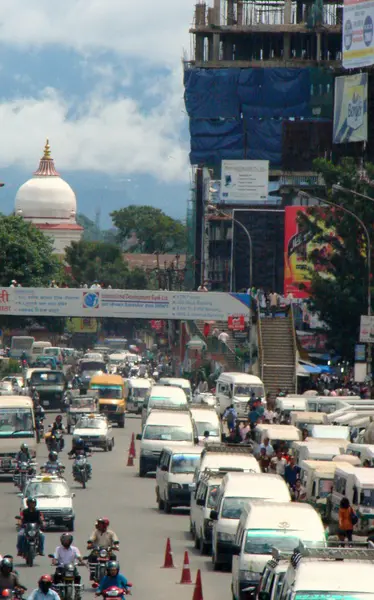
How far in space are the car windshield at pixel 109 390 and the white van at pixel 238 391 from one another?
12.7 ft

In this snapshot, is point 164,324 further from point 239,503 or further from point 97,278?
point 239,503

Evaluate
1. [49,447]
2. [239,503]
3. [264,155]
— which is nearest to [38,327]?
[264,155]

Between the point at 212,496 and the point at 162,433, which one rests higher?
the point at 212,496

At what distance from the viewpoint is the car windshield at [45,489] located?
28.1 meters

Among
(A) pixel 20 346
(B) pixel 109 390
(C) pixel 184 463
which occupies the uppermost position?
(C) pixel 184 463

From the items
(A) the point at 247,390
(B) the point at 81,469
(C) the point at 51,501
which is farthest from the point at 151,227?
(C) the point at 51,501

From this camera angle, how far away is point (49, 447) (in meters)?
44.9

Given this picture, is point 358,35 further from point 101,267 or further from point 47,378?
point 101,267

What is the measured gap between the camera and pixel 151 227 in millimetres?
165000

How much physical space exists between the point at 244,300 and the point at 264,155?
34.4 metres

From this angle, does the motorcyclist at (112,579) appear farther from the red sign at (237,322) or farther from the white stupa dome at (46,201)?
the white stupa dome at (46,201)

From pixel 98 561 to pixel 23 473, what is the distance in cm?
1409

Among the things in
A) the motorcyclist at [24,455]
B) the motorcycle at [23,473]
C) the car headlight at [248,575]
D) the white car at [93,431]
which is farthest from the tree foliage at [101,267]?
the car headlight at [248,575]

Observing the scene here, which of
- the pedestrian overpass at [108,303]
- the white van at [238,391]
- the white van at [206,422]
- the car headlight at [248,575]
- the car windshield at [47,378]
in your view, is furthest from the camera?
the pedestrian overpass at [108,303]
